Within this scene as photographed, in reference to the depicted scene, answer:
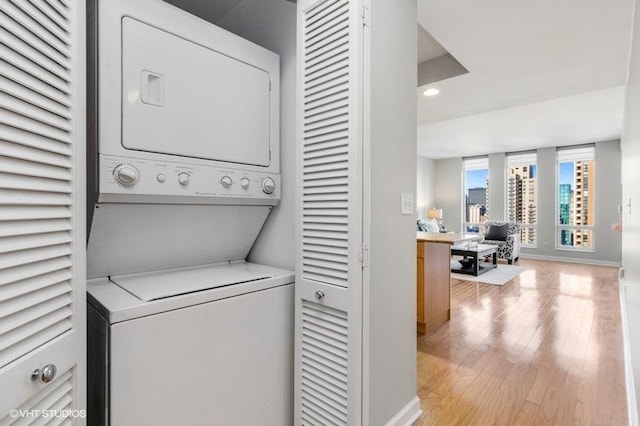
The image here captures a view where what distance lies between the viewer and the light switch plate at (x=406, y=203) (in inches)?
64.5

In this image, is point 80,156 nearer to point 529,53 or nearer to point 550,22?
point 550,22

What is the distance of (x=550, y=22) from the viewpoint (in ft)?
7.09

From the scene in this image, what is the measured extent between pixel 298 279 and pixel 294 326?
23cm

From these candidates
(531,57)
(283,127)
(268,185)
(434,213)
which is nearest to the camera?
(268,185)

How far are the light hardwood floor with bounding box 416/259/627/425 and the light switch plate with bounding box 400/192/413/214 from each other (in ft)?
3.89

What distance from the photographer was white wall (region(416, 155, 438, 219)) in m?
8.84

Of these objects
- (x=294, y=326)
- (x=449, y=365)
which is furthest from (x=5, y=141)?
(x=449, y=365)

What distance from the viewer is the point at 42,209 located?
824 millimetres

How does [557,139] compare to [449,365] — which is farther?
[557,139]

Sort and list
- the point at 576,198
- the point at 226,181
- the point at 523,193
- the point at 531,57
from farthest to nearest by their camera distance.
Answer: the point at 523,193 → the point at 576,198 → the point at 531,57 → the point at 226,181

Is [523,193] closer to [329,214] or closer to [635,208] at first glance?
[635,208]

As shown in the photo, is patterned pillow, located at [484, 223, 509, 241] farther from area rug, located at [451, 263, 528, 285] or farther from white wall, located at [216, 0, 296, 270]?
white wall, located at [216, 0, 296, 270]

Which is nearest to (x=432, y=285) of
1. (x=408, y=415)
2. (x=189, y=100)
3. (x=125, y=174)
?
(x=408, y=415)

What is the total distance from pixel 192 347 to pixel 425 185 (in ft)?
28.5
